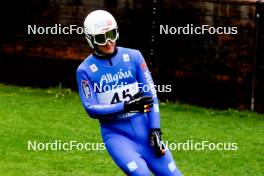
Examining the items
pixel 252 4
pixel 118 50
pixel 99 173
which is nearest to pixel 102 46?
pixel 118 50

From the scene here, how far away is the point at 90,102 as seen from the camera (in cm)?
681

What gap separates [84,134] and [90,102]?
3.99 metres

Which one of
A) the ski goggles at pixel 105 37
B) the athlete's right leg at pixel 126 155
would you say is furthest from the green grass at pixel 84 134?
the ski goggles at pixel 105 37

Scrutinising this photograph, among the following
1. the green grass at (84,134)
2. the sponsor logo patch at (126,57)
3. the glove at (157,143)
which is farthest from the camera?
the green grass at (84,134)

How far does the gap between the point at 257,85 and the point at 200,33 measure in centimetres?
129

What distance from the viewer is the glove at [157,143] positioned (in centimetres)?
656
